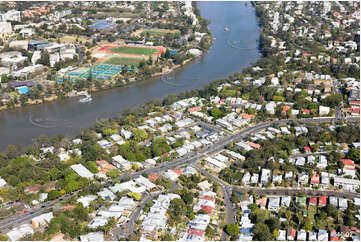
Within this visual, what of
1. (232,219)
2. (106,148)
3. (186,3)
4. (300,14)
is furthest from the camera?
(186,3)

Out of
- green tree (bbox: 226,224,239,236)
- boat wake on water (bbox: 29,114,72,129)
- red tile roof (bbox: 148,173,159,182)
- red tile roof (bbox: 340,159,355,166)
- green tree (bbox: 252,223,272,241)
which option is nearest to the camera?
green tree (bbox: 252,223,272,241)

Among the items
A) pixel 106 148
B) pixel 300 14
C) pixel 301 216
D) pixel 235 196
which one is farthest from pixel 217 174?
pixel 300 14

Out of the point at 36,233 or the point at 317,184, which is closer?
the point at 36,233

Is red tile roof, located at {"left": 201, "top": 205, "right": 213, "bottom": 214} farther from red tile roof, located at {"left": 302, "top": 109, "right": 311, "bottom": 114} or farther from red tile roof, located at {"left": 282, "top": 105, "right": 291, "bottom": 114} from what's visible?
red tile roof, located at {"left": 302, "top": 109, "right": 311, "bottom": 114}

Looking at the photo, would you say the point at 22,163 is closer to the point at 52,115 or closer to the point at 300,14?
the point at 52,115

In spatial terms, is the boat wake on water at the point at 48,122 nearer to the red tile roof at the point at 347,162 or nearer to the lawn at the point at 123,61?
the lawn at the point at 123,61

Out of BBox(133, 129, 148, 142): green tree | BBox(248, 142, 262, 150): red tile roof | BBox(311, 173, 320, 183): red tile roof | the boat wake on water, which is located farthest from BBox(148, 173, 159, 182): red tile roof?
the boat wake on water

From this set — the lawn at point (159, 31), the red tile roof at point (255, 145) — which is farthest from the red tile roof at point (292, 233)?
the lawn at point (159, 31)

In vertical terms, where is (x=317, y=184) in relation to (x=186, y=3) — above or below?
below
